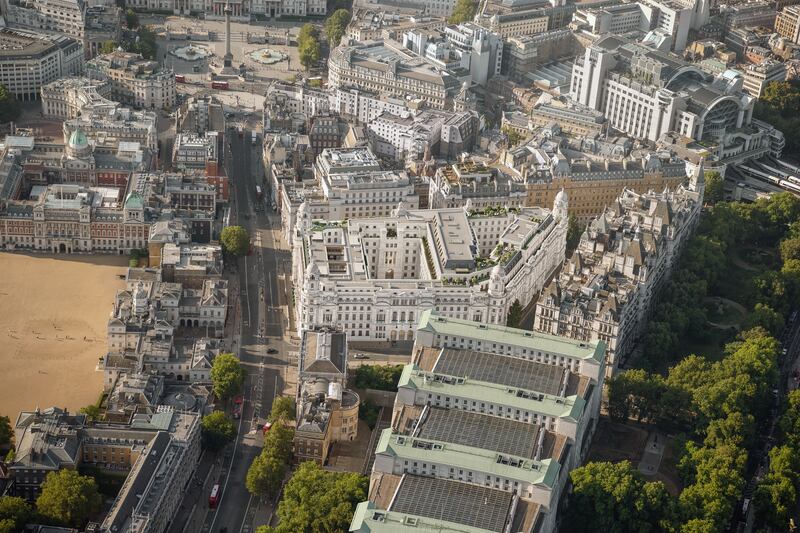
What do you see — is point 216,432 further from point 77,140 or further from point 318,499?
point 77,140

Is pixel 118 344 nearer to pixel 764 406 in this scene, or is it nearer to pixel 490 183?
pixel 490 183

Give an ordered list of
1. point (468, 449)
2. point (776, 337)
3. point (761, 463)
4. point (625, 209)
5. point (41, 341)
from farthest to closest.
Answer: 1. point (625, 209)
2. point (776, 337)
3. point (41, 341)
4. point (761, 463)
5. point (468, 449)

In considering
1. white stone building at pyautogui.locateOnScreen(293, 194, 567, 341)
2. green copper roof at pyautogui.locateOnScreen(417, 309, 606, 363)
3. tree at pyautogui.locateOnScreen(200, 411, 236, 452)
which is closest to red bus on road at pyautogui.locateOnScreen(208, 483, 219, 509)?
tree at pyautogui.locateOnScreen(200, 411, 236, 452)

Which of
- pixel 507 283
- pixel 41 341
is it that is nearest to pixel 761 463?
pixel 507 283

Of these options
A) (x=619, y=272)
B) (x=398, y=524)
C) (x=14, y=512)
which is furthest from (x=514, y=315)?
(x=14, y=512)

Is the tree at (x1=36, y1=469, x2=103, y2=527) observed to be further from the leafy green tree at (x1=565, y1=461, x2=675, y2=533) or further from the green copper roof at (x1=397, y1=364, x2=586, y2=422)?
the leafy green tree at (x1=565, y1=461, x2=675, y2=533)

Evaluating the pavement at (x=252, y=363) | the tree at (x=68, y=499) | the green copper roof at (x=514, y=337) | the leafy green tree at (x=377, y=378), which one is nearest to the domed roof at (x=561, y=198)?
the green copper roof at (x=514, y=337)

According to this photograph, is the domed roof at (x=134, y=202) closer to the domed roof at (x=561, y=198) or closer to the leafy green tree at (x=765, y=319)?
the domed roof at (x=561, y=198)
